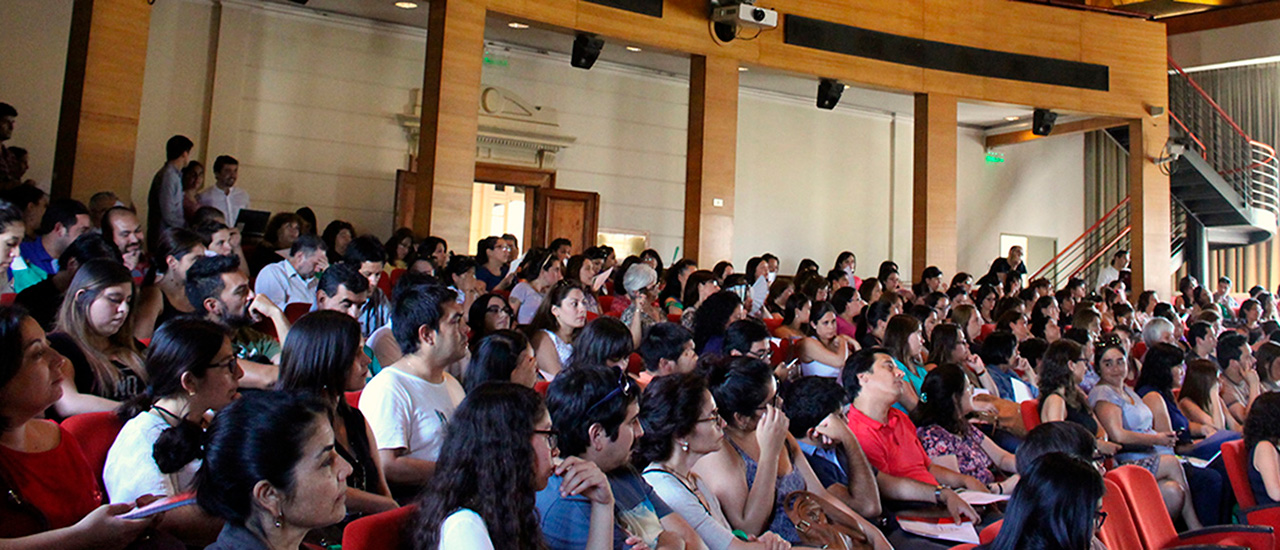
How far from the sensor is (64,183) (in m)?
→ 5.95

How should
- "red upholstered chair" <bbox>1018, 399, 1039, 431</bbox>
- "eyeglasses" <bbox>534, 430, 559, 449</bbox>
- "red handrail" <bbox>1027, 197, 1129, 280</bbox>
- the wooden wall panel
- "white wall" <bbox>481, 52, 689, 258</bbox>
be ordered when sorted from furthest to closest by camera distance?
"red handrail" <bbox>1027, 197, 1129, 280</bbox> < "white wall" <bbox>481, 52, 689, 258</bbox> < the wooden wall panel < "red upholstered chair" <bbox>1018, 399, 1039, 431</bbox> < "eyeglasses" <bbox>534, 430, 559, 449</bbox>

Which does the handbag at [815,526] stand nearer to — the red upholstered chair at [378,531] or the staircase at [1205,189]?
the red upholstered chair at [378,531]

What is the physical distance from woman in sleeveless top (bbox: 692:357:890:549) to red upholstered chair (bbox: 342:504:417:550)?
102 cm

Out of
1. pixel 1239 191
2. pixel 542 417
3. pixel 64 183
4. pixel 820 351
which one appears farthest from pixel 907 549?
pixel 1239 191

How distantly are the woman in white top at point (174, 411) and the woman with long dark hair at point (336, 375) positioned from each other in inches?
5.7

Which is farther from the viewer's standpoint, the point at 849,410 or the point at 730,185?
the point at 730,185

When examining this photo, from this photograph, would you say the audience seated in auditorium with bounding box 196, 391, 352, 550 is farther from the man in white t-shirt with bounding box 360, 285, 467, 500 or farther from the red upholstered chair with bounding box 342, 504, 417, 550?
the man in white t-shirt with bounding box 360, 285, 467, 500

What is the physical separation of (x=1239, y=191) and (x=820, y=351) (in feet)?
30.1

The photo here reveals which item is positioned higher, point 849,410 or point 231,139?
point 231,139

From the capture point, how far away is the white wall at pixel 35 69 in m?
7.31

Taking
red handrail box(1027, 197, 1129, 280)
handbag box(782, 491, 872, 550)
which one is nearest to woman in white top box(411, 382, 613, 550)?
handbag box(782, 491, 872, 550)

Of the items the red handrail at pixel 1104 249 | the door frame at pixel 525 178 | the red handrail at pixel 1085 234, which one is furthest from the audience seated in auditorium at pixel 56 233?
the red handrail at pixel 1104 249

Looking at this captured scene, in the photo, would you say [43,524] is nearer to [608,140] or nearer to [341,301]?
[341,301]

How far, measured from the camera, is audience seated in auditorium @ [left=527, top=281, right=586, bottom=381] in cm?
409
